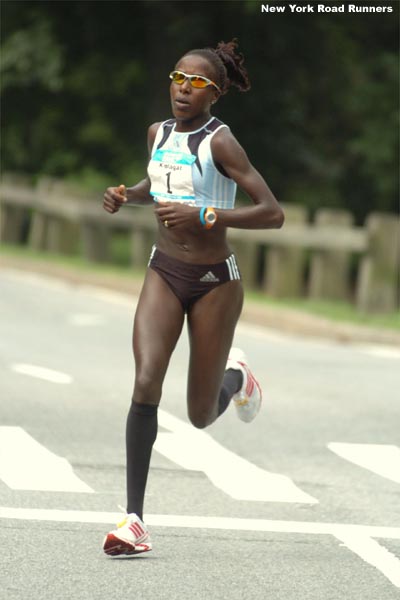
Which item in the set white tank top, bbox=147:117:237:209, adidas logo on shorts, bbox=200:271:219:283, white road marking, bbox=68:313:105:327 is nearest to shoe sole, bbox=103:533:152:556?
adidas logo on shorts, bbox=200:271:219:283

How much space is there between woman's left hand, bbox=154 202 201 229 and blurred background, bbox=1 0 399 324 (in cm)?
1390

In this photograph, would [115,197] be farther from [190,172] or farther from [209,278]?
[209,278]

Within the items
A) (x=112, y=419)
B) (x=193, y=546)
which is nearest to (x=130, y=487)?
(x=193, y=546)

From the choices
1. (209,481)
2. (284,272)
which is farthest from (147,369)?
(284,272)

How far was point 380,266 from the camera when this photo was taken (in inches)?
712

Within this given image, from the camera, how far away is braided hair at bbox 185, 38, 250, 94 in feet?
24.5

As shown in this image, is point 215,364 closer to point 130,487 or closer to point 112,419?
point 130,487

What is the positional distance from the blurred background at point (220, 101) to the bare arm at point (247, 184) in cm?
1379

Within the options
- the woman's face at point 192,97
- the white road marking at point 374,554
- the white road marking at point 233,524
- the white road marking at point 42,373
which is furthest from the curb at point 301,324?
the woman's face at point 192,97

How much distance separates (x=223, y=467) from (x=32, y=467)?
1.06 metres

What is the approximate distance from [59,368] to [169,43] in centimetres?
1245

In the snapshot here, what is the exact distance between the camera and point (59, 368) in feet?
43.5

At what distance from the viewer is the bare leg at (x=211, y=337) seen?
7441mm

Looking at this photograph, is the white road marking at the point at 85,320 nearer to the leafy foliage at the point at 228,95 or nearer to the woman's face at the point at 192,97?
the leafy foliage at the point at 228,95
